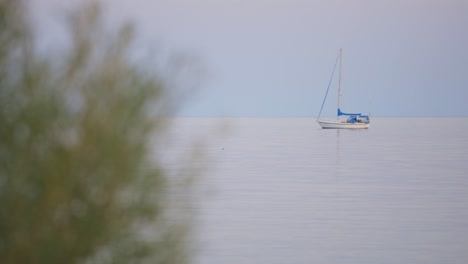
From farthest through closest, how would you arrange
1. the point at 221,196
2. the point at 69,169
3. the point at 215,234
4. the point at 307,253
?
the point at 221,196
the point at 215,234
the point at 307,253
the point at 69,169

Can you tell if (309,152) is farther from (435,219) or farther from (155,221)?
(155,221)

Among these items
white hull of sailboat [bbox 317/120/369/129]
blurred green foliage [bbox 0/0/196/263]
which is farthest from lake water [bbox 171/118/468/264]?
white hull of sailboat [bbox 317/120/369/129]

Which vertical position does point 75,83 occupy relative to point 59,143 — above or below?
above

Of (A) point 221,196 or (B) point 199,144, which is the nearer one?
(B) point 199,144

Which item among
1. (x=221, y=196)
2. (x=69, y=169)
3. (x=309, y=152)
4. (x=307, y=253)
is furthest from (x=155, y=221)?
(x=309, y=152)

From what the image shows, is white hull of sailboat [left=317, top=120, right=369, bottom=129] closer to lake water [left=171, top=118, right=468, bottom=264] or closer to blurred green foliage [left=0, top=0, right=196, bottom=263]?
lake water [left=171, top=118, right=468, bottom=264]

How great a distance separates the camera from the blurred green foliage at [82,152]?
3766 millimetres

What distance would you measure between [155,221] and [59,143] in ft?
2.35

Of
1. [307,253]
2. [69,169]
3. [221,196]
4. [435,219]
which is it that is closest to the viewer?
[69,169]

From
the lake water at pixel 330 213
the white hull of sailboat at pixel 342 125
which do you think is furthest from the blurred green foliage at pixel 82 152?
the white hull of sailboat at pixel 342 125

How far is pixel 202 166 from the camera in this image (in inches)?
172

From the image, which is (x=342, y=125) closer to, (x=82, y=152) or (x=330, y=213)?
(x=330, y=213)

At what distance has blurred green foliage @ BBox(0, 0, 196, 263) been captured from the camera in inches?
148

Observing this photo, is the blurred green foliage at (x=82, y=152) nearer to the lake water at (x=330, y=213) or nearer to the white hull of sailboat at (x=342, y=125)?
the lake water at (x=330, y=213)
